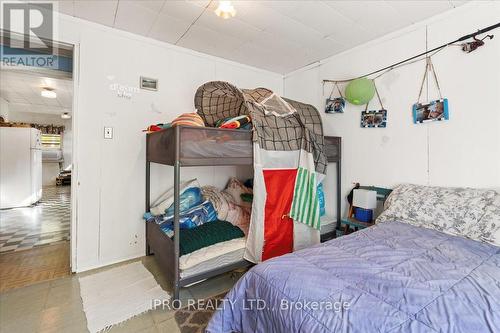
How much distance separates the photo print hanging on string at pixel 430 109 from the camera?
6.94 ft

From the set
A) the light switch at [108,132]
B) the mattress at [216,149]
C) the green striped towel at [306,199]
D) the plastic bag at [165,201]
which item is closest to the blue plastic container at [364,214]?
the green striped towel at [306,199]

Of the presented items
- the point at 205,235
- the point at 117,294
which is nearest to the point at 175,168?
the point at 205,235

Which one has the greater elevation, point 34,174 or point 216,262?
point 34,174

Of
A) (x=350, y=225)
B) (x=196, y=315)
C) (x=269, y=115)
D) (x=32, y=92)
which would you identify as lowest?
(x=196, y=315)

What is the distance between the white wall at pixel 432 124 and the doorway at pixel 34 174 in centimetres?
312

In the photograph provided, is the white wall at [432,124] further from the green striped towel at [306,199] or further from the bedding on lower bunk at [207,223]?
the bedding on lower bunk at [207,223]

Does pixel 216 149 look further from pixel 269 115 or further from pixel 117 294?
pixel 117 294

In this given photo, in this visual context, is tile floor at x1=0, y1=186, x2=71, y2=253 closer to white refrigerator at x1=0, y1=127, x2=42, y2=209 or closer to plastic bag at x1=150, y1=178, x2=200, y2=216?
white refrigerator at x1=0, y1=127, x2=42, y2=209

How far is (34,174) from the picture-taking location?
5.29 metres

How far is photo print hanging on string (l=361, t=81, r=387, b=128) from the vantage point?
8.38ft

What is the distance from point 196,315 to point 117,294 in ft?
2.48

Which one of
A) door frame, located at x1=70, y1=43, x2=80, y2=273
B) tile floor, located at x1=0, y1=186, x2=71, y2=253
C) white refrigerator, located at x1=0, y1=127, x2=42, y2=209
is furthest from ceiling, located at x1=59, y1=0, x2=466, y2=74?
white refrigerator, located at x1=0, y1=127, x2=42, y2=209

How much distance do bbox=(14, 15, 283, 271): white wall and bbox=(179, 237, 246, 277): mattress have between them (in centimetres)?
115

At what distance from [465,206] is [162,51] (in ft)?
10.7
